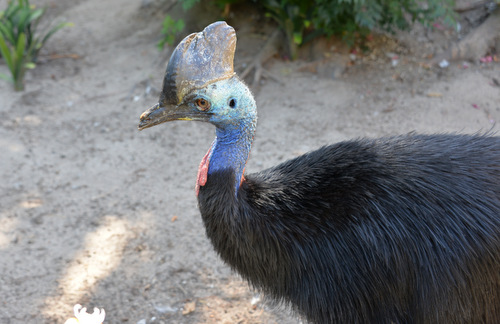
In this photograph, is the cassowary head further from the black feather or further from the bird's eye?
the black feather

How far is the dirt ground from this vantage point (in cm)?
287

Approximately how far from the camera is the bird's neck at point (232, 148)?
6.52ft

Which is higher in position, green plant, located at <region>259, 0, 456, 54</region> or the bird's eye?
the bird's eye

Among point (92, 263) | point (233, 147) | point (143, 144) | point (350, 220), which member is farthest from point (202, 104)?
point (143, 144)

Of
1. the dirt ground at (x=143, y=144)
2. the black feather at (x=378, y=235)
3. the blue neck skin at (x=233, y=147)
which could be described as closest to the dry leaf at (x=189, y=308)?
the dirt ground at (x=143, y=144)

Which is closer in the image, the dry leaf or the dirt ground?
the dry leaf

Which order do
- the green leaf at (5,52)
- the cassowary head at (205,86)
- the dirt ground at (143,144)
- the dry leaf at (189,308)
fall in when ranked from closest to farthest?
1. the cassowary head at (205,86)
2. the dry leaf at (189,308)
3. the dirt ground at (143,144)
4. the green leaf at (5,52)

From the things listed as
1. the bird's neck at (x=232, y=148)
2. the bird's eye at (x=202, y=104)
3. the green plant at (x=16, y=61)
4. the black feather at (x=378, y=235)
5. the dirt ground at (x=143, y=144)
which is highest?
the bird's eye at (x=202, y=104)

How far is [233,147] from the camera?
2.00 metres

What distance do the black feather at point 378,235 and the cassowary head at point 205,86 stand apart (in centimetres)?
23

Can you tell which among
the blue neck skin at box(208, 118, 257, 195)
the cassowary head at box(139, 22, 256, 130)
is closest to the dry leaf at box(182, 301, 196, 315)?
the blue neck skin at box(208, 118, 257, 195)

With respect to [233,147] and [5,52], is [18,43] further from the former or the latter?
[233,147]

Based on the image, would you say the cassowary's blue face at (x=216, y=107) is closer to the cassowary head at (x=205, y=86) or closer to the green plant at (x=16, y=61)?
the cassowary head at (x=205, y=86)

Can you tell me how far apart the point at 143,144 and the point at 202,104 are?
2.31 meters
